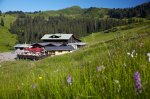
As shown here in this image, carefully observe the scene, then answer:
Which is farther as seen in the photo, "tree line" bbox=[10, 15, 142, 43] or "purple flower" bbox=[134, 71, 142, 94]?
"tree line" bbox=[10, 15, 142, 43]

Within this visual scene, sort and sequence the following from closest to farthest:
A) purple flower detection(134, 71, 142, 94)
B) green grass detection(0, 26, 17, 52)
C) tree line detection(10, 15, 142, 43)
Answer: purple flower detection(134, 71, 142, 94), green grass detection(0, 26, 17, 52), tree line detection(10, 15, 142, 43)

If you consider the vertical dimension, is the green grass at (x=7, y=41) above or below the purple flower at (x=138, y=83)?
below

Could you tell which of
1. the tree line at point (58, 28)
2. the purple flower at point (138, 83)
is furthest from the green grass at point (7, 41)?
the purple flower at point (138, 83)

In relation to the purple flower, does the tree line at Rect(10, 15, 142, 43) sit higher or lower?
lower

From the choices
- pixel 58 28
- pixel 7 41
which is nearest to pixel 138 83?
pixel 58 28

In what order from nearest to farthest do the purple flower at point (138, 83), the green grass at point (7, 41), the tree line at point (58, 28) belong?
the purple flower at point (138, 83)
the green grass at point (7, 41)
the tree line at point (58, 28)

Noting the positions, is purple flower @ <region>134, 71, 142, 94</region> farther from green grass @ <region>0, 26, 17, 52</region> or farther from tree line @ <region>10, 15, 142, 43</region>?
tree line @ <region>10, 15, 142, 43</region>

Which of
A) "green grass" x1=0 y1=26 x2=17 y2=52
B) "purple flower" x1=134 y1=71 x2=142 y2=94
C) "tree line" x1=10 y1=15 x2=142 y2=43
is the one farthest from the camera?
"tree line" x1=10 y1=15 x2=142 y2=43

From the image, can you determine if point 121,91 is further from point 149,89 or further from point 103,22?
point 103,22

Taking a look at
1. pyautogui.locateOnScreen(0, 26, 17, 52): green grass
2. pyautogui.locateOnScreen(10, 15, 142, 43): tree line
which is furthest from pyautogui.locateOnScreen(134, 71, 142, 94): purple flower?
pyautogui.locateOnScreen(10, 15, 142, 43): tree line

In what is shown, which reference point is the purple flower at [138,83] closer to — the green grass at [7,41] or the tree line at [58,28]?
the green grass at [7,41]

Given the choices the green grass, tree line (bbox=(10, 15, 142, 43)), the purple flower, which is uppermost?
the purple flower

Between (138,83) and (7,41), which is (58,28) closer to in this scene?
(7,41)

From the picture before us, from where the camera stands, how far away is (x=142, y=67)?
3.72m
